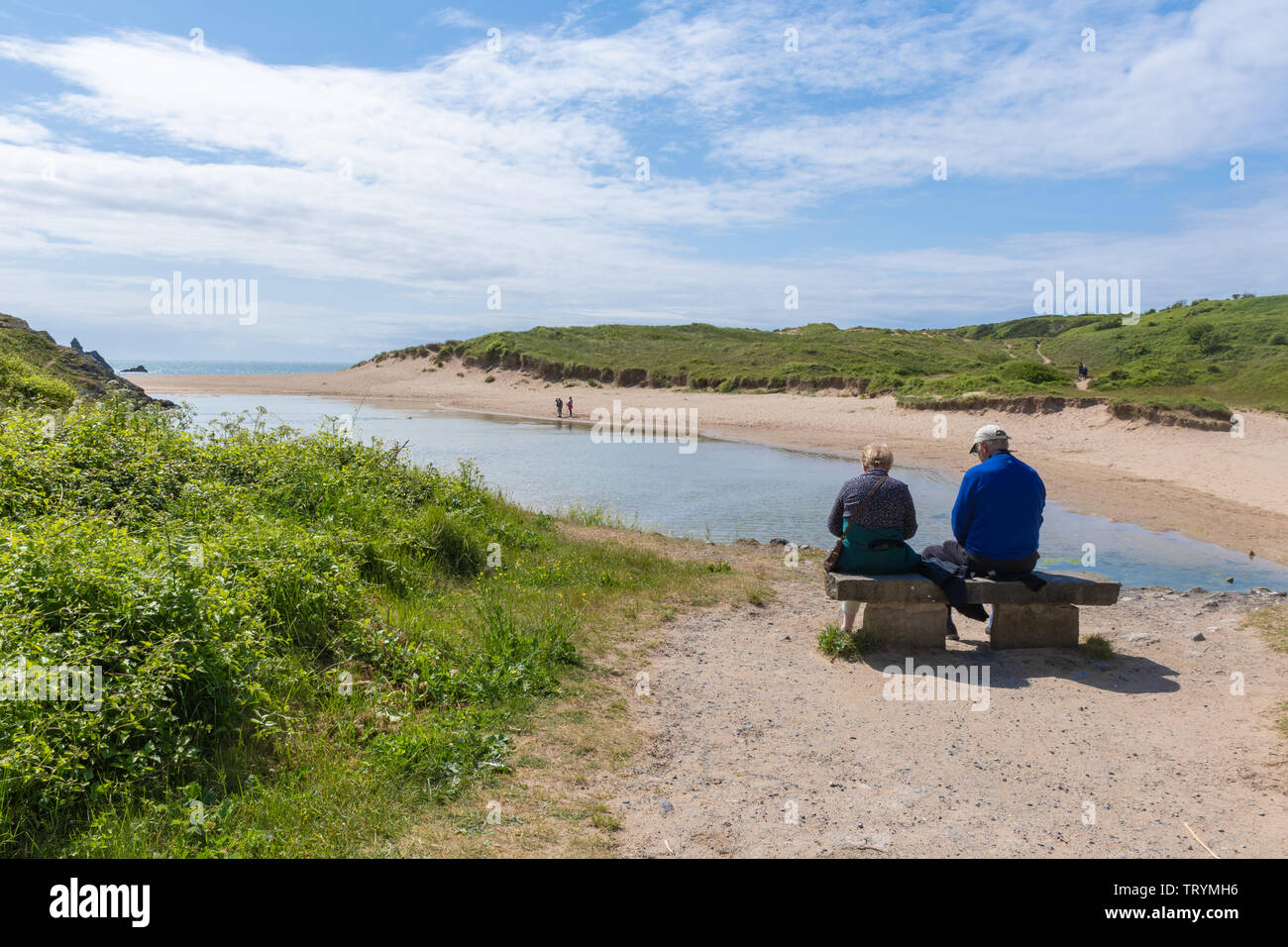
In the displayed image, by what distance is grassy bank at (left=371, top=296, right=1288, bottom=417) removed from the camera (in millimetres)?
32281

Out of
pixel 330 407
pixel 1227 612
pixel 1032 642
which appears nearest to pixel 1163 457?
pixel 1227 612

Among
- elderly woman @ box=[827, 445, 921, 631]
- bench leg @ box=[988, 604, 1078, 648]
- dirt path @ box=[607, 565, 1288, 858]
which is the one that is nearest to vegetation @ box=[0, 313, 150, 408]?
dirt path @ box=[607, 565, 1288, 858]

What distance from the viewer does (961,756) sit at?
4.93 m

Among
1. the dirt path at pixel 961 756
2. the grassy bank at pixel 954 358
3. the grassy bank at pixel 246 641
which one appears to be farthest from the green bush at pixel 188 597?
the grassy bank at pixel 954 358

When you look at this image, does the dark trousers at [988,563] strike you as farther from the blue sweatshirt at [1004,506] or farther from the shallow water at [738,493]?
the shallow water at [738,493]

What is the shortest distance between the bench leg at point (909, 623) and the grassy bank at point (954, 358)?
23388mm

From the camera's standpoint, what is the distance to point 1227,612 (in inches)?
344

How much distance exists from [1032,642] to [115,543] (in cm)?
707

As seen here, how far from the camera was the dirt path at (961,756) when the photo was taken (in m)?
3.89

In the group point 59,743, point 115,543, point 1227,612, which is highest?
point 115,543

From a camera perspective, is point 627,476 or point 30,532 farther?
point 627,476

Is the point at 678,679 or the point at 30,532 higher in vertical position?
the point at 30,532

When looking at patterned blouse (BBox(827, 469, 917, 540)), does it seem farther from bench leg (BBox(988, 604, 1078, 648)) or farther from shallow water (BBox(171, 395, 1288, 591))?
shallow water (BBox(171, 395, 1288, 591))
